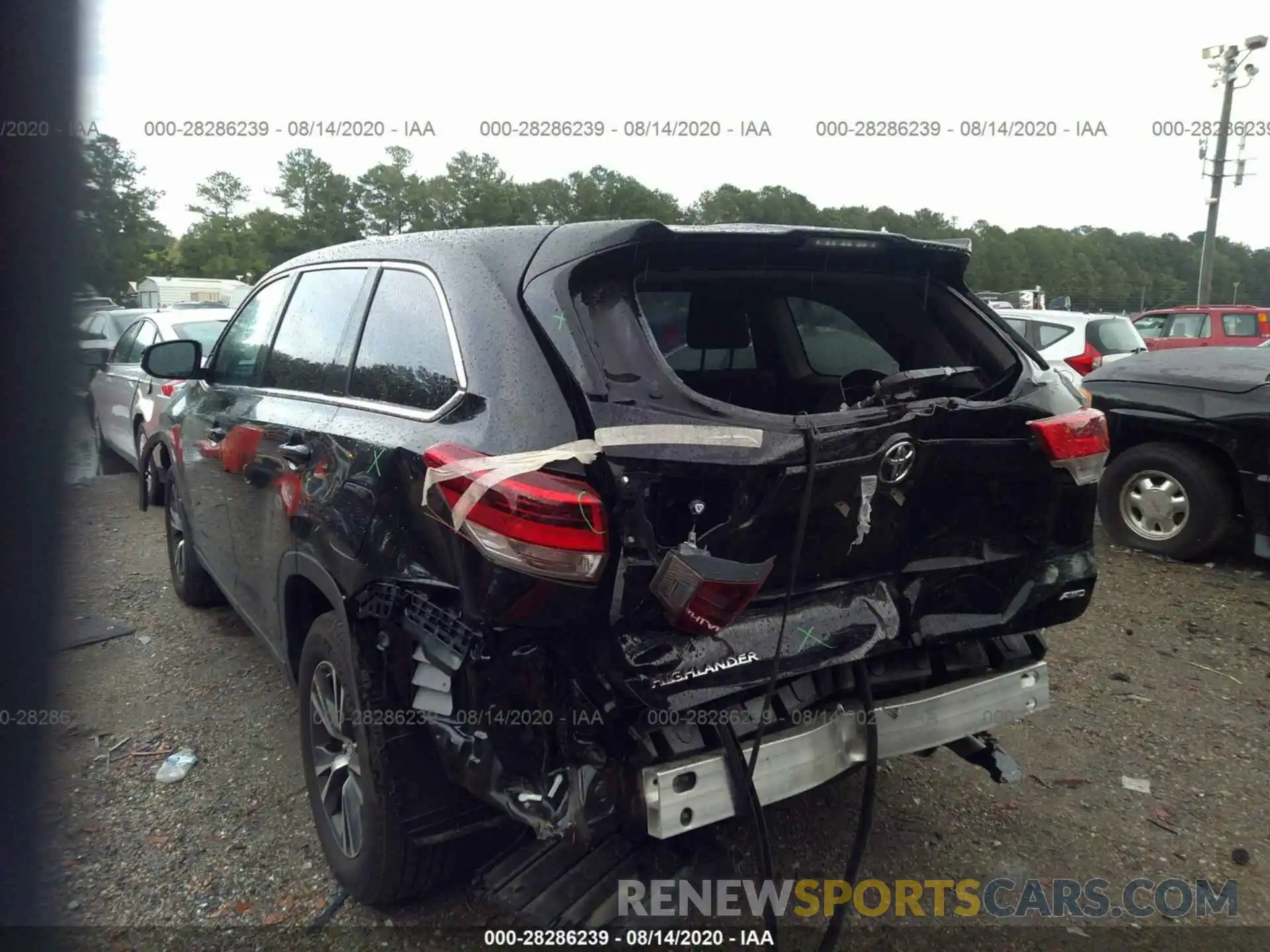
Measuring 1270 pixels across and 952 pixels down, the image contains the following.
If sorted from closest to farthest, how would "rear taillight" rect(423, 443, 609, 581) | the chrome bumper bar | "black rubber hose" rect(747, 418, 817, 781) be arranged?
"rear taillight" rect(423, 443, 609, 581) < the chrome bumper bar < "black rubber hose" rect(747, 418, 817, 781)

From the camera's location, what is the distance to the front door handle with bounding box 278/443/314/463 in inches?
107

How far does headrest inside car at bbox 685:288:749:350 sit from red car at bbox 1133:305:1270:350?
1579 cm

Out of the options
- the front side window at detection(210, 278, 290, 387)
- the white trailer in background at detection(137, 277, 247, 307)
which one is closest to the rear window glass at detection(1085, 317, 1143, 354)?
the front side window at detection(210, 278, 290, 387)

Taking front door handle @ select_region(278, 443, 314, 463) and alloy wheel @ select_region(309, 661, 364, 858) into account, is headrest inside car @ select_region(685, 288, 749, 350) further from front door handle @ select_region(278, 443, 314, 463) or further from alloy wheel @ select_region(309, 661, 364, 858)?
alloy wheel @ select_region(309, 661, 364, 858)

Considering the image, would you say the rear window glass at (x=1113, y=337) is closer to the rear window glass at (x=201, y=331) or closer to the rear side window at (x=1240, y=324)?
the rear side window at (x=1240, y=324)

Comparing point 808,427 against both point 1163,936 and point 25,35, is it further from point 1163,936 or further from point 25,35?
point 25,35

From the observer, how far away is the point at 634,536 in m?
1.95

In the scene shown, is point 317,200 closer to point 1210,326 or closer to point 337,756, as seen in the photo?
point 1210,326

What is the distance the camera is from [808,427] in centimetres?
212

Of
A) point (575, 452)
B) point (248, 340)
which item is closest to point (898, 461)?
point (575, 452)

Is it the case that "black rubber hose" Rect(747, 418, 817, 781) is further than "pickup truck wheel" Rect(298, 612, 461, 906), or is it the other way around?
"pickup truck wheel" Rect(298, 612, 461, 906)

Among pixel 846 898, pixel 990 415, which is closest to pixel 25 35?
pixel 990 415

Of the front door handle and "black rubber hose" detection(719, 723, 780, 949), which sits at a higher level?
the front door handle

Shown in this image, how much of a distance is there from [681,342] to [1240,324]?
17940mm
